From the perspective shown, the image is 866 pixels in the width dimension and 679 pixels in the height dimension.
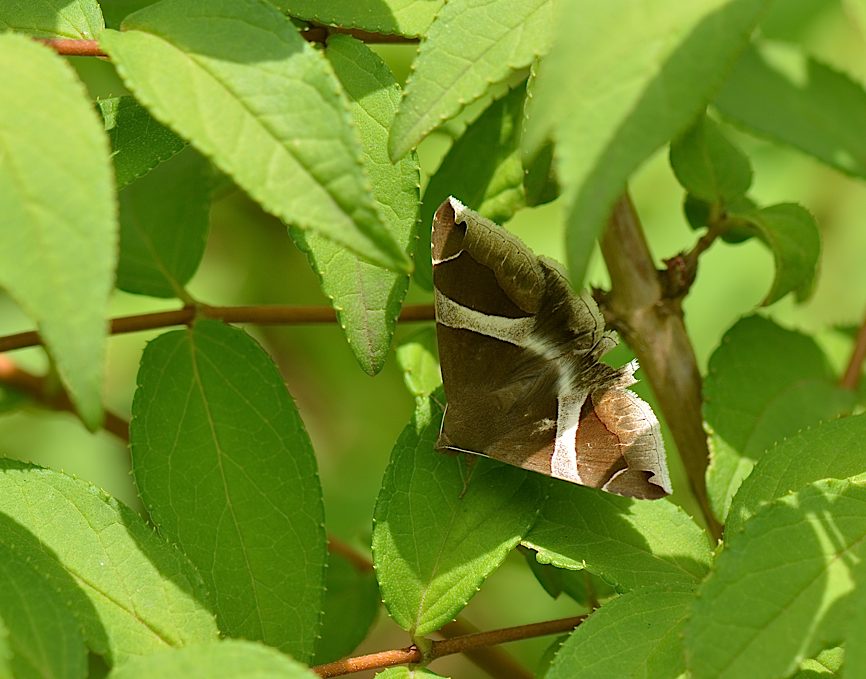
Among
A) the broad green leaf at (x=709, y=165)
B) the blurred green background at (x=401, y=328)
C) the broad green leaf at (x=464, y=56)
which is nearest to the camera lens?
the broad green leaf at (x=464, y=56)

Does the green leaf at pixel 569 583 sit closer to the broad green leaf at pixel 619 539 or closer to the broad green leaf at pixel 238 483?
the broad green leaf at pixel 619 539

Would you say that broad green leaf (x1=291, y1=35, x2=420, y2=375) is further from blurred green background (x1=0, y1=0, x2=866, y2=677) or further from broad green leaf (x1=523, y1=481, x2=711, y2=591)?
blurred green background (x1=0, y1=0, x2=866, y2=677)

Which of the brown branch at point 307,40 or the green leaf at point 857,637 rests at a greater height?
the brown branch at point 307,40

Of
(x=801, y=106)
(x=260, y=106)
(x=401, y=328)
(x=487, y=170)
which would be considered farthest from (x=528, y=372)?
(x=401, y=328)

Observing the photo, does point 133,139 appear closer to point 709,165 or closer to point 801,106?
point 709,165

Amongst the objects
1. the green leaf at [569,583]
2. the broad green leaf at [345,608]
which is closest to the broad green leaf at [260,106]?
the green leaf at [569,583]

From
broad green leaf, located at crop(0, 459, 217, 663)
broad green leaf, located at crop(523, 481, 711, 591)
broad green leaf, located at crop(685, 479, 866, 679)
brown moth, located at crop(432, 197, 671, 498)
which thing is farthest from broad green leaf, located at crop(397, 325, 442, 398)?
broad green leaf, located at crop(685, 479, 866, 679)

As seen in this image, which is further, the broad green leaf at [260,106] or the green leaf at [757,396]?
the green leaf at [757,396]
